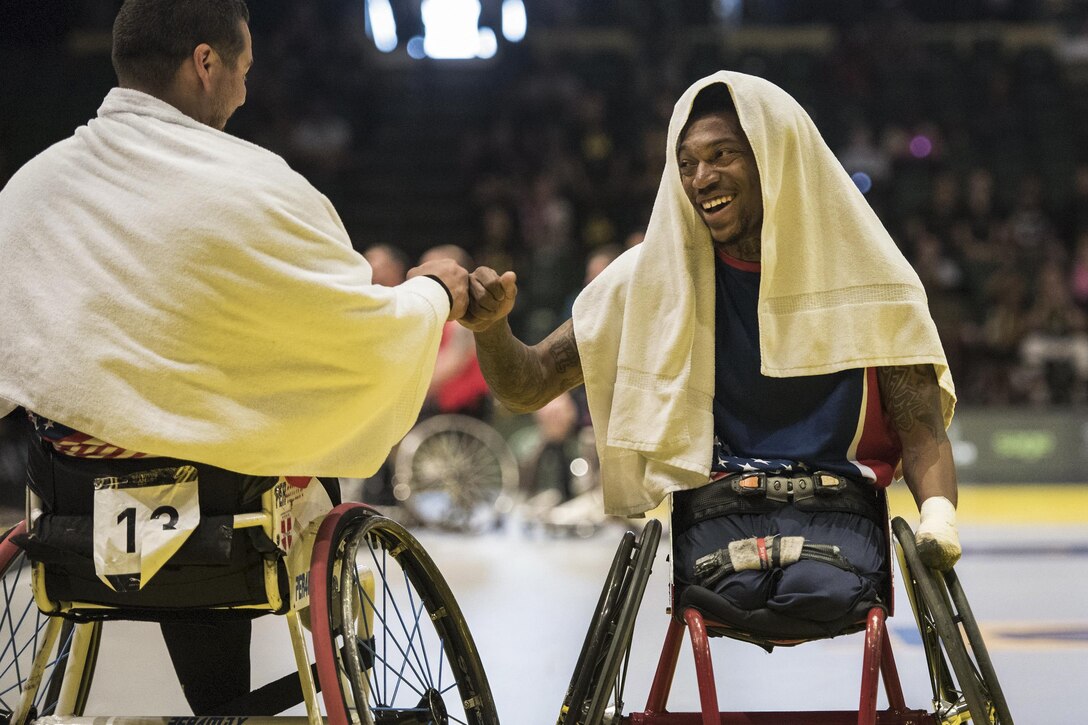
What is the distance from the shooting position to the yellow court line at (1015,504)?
26.0ft

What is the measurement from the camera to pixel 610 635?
212cm

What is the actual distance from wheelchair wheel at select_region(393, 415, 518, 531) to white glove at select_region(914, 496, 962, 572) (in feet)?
18.0

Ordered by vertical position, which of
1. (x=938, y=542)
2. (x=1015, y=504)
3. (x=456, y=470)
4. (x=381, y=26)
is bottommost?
(x=1015, y=504)

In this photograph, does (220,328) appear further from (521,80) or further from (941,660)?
(521,80)

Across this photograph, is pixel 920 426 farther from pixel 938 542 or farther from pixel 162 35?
pixel 162 35

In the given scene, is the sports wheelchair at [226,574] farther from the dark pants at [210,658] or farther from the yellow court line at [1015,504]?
the yellow court line at [1015,504]

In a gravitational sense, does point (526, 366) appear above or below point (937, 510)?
above

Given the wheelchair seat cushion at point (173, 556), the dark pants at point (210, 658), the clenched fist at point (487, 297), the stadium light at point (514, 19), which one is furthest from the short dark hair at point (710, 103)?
the stadium light at point (514, 19)

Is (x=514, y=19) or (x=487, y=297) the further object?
(x=514, y=19)

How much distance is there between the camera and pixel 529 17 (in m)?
13.9

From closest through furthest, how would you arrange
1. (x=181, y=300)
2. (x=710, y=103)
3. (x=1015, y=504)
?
(x=181, y=300), (x=710, y=103), (x=1015, y=504)

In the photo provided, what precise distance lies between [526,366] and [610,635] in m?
0.64

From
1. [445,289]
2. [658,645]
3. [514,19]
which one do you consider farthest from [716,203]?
[514,19]

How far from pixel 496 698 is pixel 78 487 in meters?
1.75
